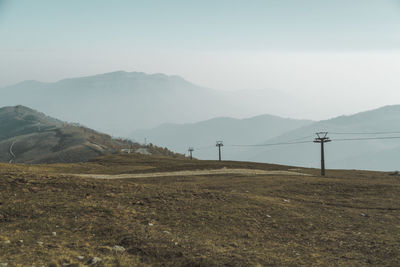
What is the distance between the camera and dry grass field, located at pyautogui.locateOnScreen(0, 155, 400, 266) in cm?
1347

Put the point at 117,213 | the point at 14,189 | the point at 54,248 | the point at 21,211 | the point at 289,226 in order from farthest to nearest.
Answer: the point at 14,189
the point at 289,226
the point at 117,213
the point at 21,211
the point at 54,248

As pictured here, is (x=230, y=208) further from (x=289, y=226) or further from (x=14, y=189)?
(x=14, y=189)

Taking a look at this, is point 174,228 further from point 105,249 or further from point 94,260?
point 94,260

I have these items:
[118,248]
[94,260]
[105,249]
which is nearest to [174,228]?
[118,248]

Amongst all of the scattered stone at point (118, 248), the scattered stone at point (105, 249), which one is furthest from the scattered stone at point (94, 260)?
the scattered stone at point (118, 248)

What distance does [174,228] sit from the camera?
17562mm

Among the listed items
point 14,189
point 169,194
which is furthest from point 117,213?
point 14,189

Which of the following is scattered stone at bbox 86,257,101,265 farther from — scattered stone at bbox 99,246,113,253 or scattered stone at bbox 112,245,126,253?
scattered stone at bbox 112,245,126,253

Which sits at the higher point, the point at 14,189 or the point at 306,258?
the point at 14,189

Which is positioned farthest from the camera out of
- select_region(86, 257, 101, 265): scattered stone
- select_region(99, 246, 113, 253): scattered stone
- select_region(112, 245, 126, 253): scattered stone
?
select_region(112, 245, 126, 253): scattered stone

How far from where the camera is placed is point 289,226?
19859 millimetres

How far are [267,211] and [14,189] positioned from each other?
18.3m

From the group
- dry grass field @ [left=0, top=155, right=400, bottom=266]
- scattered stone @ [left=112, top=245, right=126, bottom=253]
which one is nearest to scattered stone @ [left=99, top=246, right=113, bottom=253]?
dry grass field @ [left=0, top=155, right=400, bottom=266]

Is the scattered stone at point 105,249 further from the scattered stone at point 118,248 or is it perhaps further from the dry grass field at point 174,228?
the scattered stone at point 118,248
